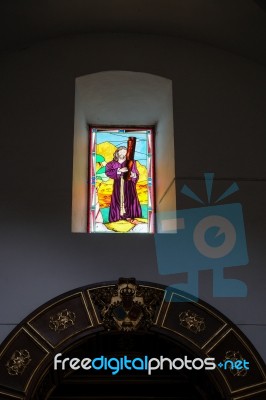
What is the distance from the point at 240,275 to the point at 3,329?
7.85 ft

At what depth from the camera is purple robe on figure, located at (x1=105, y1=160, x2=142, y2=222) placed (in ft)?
23.7

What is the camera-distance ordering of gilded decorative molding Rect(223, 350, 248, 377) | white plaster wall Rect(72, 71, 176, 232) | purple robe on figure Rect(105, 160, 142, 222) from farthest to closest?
purple robe on figure Rect(105, 160, 142, 222) → white plaster wall Rect(72, 71, 176, 232) → gilded decorative molding Rect(223, 350, 248, 377)

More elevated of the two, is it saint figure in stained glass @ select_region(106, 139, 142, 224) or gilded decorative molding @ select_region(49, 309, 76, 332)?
saint figure in stained glass @ select_region(106, 139, 142, 224)

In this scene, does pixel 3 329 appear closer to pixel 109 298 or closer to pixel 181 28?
pixel 109 298

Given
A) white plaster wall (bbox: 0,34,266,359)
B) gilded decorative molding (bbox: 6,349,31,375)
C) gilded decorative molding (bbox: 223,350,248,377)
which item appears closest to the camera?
gilded decorative molding (bbox: 6,349,31,375)

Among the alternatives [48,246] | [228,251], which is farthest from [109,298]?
[228,251]

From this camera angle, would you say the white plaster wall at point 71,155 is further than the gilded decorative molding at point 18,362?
Yes

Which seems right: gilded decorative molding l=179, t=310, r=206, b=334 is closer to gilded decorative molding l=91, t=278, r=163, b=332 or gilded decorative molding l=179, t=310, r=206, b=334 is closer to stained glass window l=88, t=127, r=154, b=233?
gilded decorative molding l=91, t=278, r=163, b=332

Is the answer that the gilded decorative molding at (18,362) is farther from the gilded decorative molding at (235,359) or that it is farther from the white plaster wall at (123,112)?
the gilded decorative molding at (235,359)

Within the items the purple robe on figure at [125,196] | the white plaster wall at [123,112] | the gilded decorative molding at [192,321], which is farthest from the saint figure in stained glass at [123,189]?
the gilded decorative molding at [192,321]

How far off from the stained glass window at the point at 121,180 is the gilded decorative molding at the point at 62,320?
1.25 metres

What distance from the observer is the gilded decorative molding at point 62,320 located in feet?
20.0

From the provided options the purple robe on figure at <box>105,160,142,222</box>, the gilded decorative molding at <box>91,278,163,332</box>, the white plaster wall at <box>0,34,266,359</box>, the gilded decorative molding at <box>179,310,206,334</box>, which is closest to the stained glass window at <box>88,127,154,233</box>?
the purple robe on figure at <box>105,160,142,222</box>

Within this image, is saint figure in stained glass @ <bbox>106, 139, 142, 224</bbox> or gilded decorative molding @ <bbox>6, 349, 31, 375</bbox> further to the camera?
saint figure in stained glass @ <bbox>106, 139, 142, 224</bbox>
